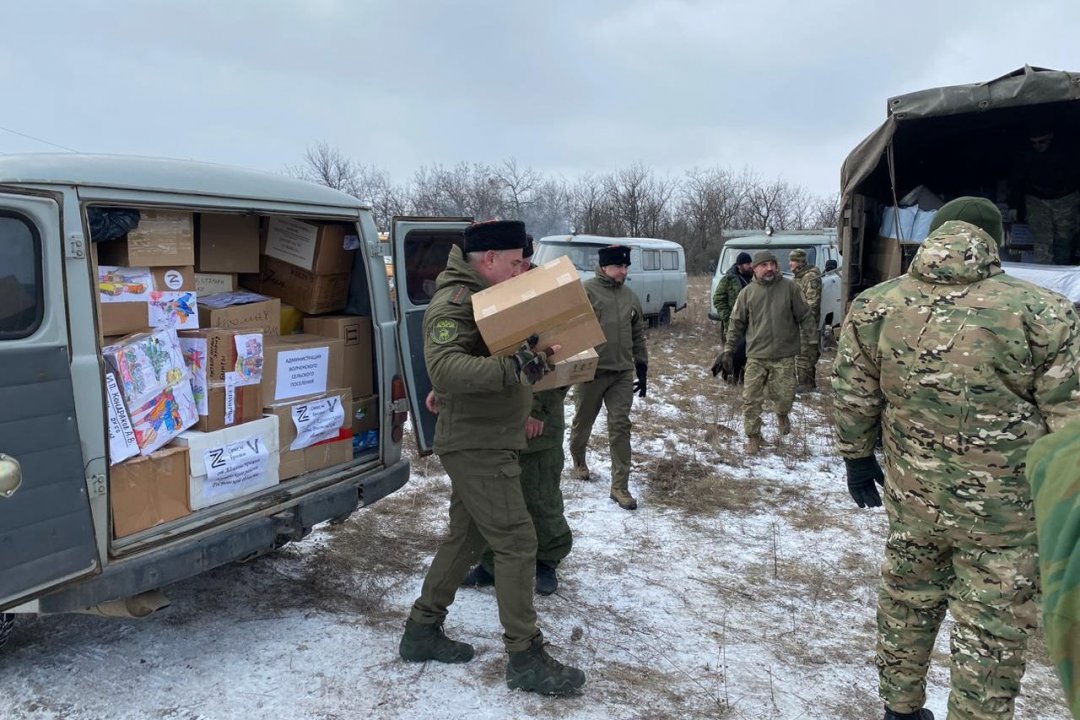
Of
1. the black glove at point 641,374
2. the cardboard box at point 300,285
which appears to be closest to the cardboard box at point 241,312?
the cardboard box at point 300,285

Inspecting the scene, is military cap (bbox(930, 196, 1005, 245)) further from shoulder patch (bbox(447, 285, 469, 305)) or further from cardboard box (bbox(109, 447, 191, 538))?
cardboard box (bbox(109, 447, 191, 538))

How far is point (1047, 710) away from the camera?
294 cm

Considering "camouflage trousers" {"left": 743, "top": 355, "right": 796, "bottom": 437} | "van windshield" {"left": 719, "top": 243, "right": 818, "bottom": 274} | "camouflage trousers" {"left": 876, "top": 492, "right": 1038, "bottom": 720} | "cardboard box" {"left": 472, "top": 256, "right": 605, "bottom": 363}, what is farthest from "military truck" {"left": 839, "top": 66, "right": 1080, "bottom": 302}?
"van windshield" {"left": 719, "top": 243, "right": 818, "bottom": 274}

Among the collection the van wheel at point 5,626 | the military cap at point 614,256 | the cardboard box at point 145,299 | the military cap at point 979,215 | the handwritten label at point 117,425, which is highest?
the military cap at point 979,215

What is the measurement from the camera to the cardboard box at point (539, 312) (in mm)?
2779

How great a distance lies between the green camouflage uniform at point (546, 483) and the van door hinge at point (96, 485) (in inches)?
73.4

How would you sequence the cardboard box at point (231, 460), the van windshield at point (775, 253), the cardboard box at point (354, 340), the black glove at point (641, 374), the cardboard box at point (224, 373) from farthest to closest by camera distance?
1. the van windshield at point (775, 253)
2. the black glove at point (641, 374)
3. the cardboard box at point (354, 340)
4. the cardboard box at point (224, 373)
5. the cardboard box at point (231, 460)

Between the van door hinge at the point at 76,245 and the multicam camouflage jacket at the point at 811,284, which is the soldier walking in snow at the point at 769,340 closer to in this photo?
the multicam camouflage jacket at the point at 811,284

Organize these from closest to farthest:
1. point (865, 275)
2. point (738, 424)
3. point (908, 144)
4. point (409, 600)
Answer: point (409, 600)
point (908, 144)
point (865, 275)
point (738, 424)

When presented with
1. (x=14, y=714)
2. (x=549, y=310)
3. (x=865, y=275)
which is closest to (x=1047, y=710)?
Answer: (x=549, y=310)

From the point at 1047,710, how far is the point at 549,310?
255 cm

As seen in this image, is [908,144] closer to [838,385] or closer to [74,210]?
[838,385]

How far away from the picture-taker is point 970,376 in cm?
244

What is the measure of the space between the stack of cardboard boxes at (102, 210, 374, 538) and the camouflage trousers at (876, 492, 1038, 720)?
9.28ft
